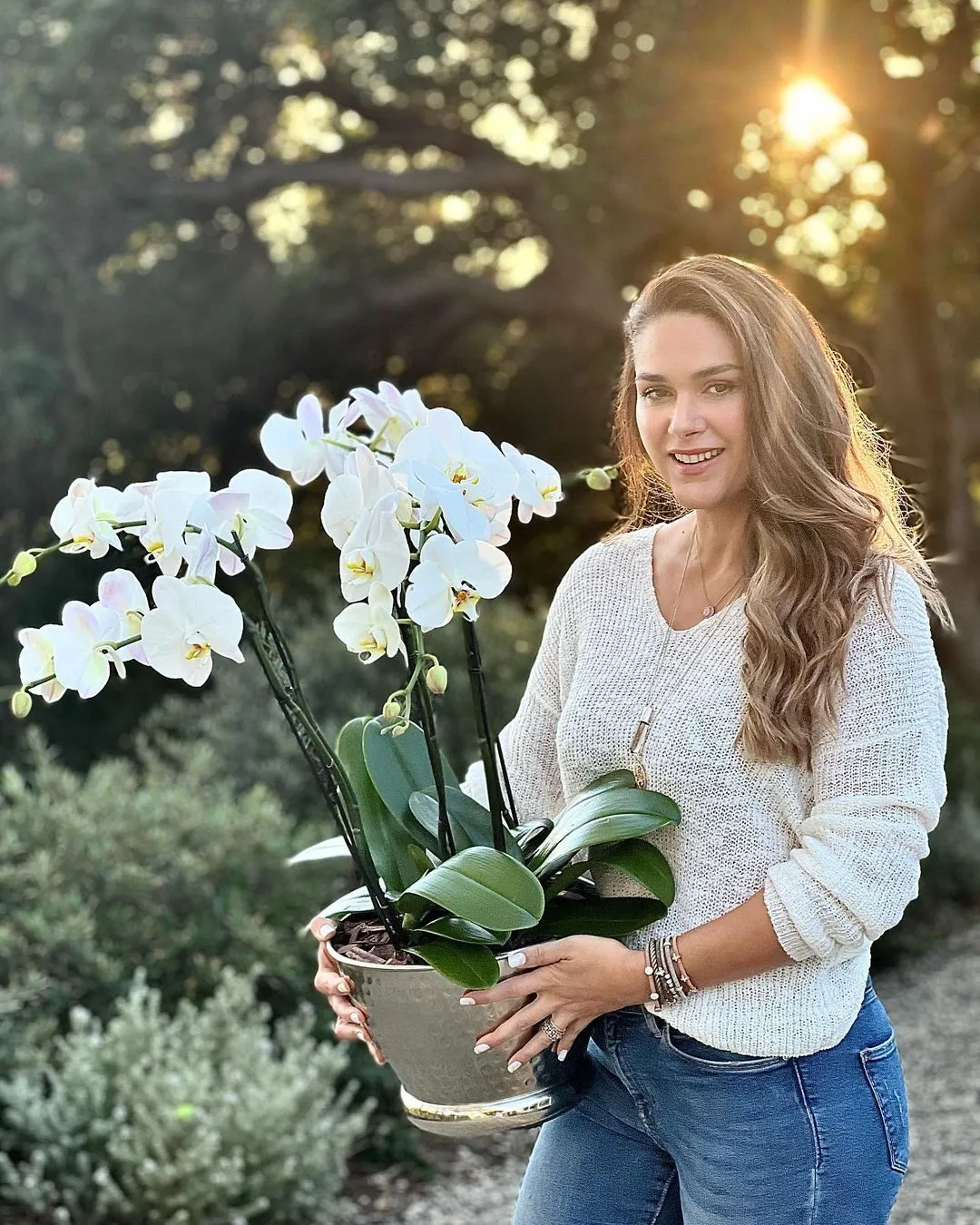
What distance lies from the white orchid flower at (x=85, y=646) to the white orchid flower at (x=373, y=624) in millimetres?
203

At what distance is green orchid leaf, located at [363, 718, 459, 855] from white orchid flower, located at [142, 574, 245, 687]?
11.5 inches

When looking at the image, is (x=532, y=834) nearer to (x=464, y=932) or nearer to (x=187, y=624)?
(x=464, y=932)

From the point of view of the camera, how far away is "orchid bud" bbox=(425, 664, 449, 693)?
1.31 m

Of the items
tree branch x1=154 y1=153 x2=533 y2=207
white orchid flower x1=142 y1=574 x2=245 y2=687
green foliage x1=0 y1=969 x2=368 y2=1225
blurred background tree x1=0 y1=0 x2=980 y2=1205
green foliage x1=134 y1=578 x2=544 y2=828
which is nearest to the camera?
white orchid flower x1=142 y1=574 x2=245 y2=687

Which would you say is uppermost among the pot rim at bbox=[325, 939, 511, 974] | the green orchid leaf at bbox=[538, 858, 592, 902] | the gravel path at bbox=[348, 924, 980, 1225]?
the green orchid leaf at bbox=[538, 858, 592, 902]

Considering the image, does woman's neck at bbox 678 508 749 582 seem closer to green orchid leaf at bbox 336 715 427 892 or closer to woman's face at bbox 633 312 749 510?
woman's face at bbox 633 312 749 510

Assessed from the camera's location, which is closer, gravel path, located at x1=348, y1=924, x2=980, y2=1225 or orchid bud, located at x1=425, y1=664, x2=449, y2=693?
orchid bud, located at x1=425, y1=664, x2=449, y2=693

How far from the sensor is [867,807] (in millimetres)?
1354

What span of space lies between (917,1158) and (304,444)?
2.84 m

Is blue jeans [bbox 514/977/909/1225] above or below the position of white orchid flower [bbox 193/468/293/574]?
below

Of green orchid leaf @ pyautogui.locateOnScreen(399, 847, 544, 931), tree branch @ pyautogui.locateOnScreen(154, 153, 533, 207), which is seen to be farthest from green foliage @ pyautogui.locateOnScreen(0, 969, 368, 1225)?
tree branch @ pyautogui.locateOnScreen(154, 153, 533, 207)

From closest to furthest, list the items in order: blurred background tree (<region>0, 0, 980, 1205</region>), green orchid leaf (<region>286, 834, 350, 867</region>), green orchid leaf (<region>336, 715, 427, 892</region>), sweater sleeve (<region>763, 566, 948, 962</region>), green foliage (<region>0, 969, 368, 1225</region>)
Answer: sweater sleeve (<region>763, 566, 948, 962</region>), green orchid leaf (<region>336, 715, 427, 892</region>), green orchid leaf (<region>286, 834, 350, 867</region>), green foliage (<region>0, 969, 368, 1225</region>), blurred background tree (<region>0, 0, 980, 1205</region>)

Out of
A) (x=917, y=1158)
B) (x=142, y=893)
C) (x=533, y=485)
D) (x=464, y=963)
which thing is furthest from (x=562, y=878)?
(x=917, y=1158)

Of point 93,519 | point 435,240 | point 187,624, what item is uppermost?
point 435,240
